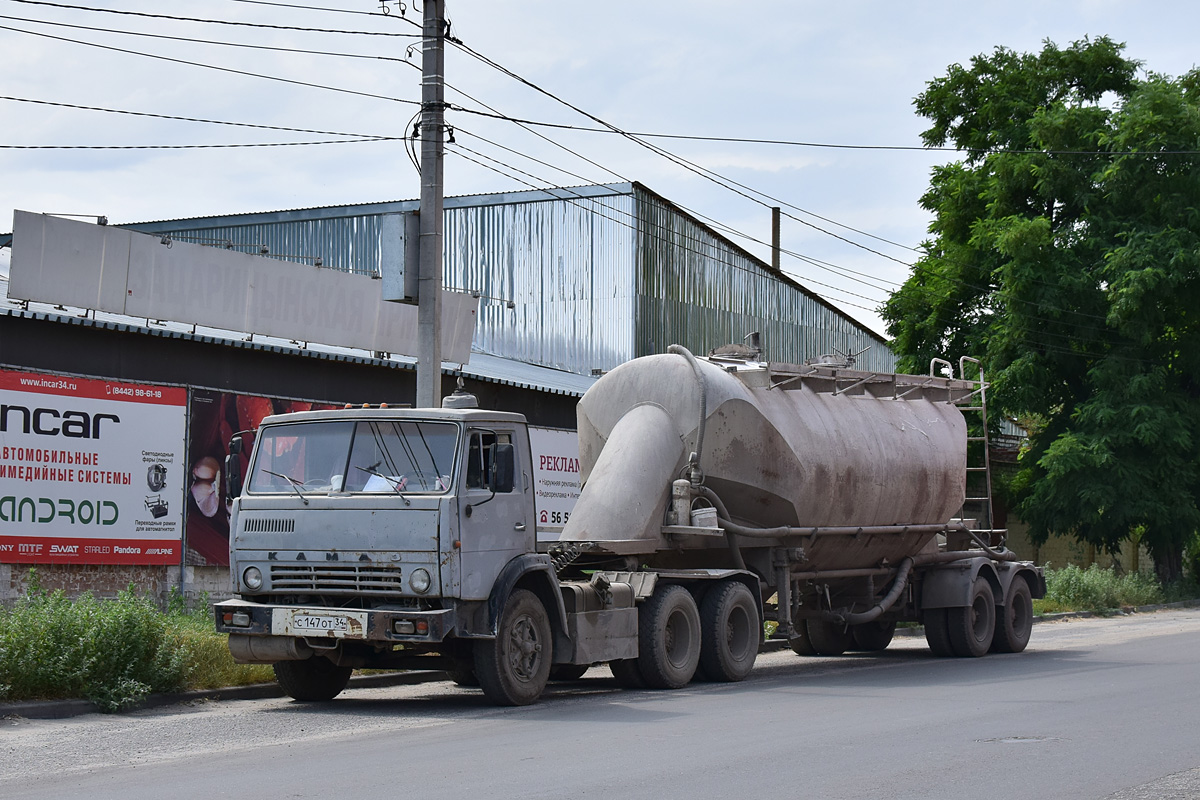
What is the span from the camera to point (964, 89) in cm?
3691

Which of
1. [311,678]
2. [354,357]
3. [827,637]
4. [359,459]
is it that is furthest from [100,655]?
[827,637]

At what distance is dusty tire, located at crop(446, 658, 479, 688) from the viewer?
12.5m

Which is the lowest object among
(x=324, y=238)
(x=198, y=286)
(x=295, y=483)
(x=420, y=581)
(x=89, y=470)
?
(x=420, y=581)

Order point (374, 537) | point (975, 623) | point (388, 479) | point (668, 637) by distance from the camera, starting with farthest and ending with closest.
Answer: point (975, 623)
point (668, 637)
point (388, 479)
point (374, 537)

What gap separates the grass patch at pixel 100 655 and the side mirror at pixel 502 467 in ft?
11.2

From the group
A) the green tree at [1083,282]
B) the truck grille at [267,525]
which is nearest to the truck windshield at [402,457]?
the truck grille at [267,525]

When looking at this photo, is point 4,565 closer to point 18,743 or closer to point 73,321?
point 73,321

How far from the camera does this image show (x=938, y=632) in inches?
754

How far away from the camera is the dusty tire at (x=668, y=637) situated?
45.8 ft

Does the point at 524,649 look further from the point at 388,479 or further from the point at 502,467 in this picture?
the point at 388,479

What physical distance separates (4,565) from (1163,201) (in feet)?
90.2

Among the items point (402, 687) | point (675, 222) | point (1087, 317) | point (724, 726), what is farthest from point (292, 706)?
point (1087, 317)

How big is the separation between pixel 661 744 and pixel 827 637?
10.3 metres

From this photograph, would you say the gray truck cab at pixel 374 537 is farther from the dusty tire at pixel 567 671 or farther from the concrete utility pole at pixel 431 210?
the concrete utility pole at pixel 431 210
